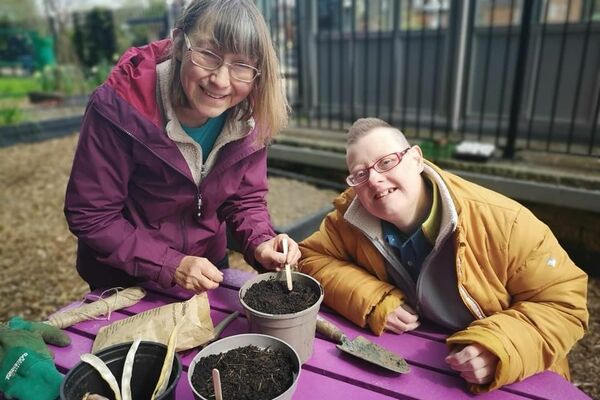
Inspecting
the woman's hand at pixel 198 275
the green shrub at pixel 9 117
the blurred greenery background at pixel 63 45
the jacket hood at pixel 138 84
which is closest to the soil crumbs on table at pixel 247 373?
the woman's hand at pixel 198 275

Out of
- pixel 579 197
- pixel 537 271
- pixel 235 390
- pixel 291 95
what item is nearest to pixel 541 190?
pixel 579 197

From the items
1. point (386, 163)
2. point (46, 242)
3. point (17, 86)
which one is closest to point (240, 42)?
point (386, 163)

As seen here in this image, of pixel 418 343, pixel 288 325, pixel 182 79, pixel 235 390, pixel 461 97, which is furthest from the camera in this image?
pixel 461 97

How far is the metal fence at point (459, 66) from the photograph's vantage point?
4664 mm

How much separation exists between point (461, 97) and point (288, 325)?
4.78 m

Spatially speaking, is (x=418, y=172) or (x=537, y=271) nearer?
(x=537, y=271)

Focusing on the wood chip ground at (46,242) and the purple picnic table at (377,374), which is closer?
the purple picnic table at (377,374)

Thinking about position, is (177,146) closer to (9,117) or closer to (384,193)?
(384,193)

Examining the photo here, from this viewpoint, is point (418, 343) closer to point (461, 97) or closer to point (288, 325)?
point (288, 325)

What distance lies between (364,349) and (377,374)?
0.27 ft

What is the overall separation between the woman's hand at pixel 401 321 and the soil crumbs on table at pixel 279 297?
0.83 feet

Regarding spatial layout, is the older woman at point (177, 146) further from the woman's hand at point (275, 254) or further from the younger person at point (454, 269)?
the younger person at point (454, 269)

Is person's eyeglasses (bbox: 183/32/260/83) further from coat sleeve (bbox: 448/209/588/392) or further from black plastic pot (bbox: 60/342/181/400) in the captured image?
coat sleeve (bbox: 448/209/588/392)

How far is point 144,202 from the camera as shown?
5.49 feet
